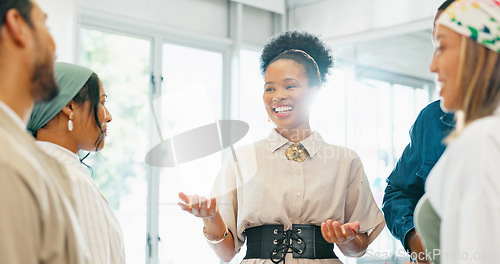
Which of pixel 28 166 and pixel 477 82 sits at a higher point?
pixel 477 82

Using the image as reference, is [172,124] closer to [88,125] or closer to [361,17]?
[361,17]

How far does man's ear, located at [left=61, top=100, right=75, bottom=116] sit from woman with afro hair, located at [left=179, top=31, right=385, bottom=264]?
0.61m

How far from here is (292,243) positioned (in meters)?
1.92

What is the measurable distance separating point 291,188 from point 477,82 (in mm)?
1089

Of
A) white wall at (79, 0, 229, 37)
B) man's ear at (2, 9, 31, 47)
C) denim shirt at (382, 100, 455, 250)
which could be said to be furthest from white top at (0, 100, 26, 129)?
white wall at (79, 0, 229, 37)

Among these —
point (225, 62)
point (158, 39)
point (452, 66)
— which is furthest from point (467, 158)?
point (225, 62)

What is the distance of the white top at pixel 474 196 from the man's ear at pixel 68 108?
120 cm

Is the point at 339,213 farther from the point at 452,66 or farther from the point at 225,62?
the point at 225,62

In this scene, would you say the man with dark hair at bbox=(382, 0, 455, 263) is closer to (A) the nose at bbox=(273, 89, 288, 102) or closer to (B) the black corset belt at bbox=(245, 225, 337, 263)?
(B) the black corset belt at bbox=(245, 225, 337, 263)

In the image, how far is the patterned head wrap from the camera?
3.22 ft

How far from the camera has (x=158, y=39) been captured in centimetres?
413

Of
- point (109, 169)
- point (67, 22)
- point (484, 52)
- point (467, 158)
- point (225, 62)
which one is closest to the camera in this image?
point (467, 158)

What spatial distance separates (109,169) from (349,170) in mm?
2245

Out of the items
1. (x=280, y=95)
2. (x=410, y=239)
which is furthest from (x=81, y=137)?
(x=410, y=239)
